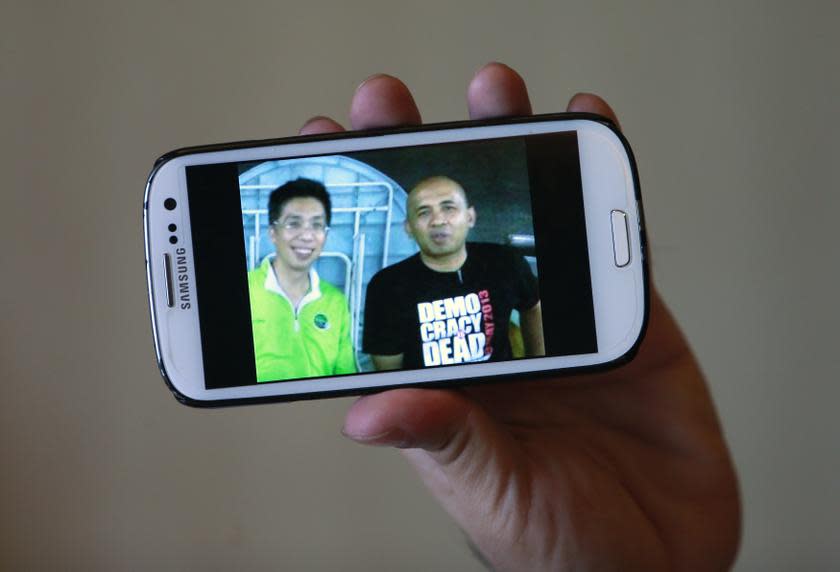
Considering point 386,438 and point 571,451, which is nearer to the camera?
point 386,438

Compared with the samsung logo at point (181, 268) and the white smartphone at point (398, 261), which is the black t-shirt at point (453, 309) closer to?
the white smartphone at point (398, 261)

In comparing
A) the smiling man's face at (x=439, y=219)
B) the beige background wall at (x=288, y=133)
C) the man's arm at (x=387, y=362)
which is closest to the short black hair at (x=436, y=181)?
the smiling man's face at (x=439, y=219)

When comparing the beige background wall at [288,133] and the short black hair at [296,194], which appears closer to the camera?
the short black hair at [296,194]

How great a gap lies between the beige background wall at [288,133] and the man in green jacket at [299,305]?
8.6 inches

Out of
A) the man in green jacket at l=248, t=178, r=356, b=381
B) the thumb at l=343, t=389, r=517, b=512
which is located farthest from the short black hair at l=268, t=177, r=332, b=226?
the thumb at l=343, t=389, r=517, b=512

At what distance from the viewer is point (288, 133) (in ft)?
2.14

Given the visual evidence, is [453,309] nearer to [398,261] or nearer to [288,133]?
[398,261]

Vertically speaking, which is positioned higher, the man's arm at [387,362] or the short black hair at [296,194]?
the short black hair at [296,194]

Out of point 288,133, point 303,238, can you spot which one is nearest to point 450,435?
point 303,238

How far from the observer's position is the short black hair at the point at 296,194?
1.52 ft

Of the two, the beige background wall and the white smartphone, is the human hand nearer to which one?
the white smartphone

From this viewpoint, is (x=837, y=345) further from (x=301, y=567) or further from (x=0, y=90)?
(x=0, y=90)

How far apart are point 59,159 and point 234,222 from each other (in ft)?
0.94

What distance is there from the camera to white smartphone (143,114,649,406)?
18.1 inches
